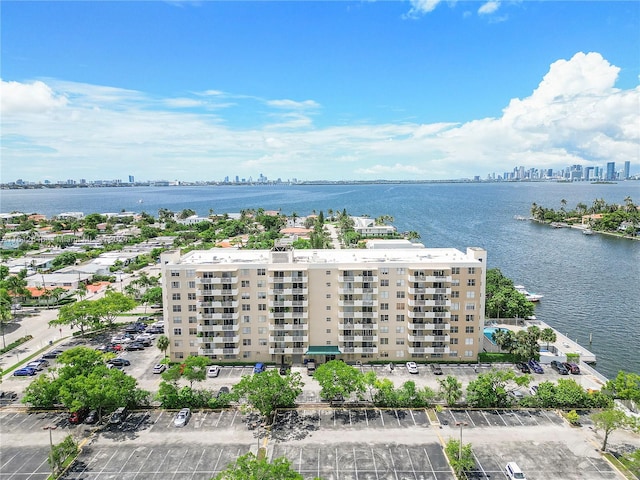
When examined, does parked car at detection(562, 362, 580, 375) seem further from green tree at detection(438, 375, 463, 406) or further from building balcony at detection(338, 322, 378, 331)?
building balcony at detection(338, 322, 378, 331)

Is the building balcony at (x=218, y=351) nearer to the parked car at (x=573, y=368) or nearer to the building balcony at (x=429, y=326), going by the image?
the building balcony at (x=429, y=326)

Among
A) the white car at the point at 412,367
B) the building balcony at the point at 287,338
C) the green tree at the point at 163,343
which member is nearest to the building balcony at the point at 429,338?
the white car at the point at 412,367

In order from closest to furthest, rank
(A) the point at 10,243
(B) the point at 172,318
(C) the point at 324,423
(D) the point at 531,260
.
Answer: (C) the point at 324,423 < (B) the point at 172,318 < (D) the point at 531,260 < (A) the point at 10,243

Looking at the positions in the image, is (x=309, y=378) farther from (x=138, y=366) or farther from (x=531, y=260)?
(x=531, y=260)

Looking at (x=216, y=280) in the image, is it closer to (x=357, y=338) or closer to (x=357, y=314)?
(x=357, y=314)

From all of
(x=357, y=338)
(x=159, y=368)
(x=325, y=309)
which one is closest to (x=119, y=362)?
(x=159, y=368)

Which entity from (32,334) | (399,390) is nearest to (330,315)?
(399,390)
